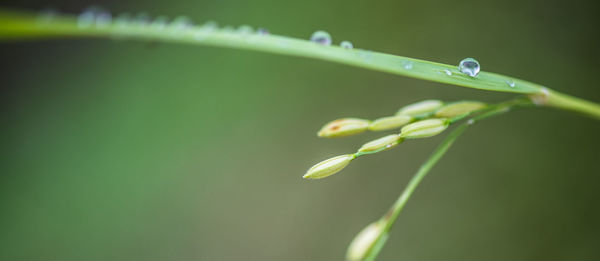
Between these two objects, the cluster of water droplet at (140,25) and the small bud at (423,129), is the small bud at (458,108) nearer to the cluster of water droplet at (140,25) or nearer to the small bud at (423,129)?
the small bud at (423,129)

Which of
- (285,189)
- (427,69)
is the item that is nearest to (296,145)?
(285,189)

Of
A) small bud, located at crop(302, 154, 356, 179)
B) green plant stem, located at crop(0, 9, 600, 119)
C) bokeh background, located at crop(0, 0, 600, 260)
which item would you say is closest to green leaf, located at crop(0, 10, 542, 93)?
green plant stem, located at crop(0, 9, 600, 119)

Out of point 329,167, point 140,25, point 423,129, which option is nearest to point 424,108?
point 423,129

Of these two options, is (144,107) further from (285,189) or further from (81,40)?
(285,189)

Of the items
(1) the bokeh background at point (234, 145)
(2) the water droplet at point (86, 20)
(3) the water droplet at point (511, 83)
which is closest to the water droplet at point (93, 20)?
(2) the water droplet at point (86, 20)

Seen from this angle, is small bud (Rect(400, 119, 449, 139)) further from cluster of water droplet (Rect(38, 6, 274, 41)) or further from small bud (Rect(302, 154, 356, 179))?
cluster of water droplet (Rect(38, 6, 274, 41))

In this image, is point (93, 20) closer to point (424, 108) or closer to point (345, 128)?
point (345, 128)
